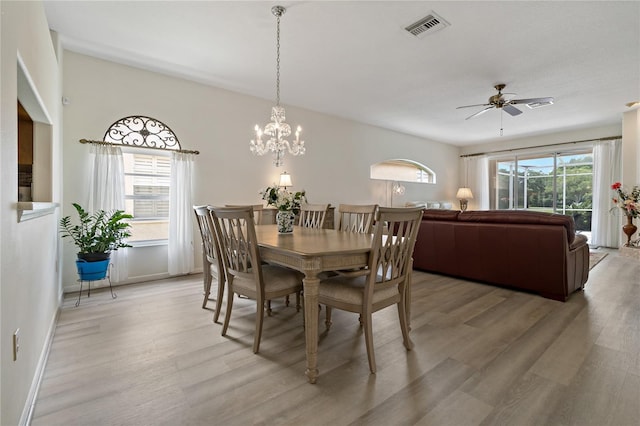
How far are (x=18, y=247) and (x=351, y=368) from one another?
1869mm

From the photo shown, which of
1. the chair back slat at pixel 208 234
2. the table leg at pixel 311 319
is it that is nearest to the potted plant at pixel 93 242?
the chair back slat at pixel 208 234

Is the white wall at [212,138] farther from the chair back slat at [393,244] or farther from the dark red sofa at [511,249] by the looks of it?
the chair back slat at [393,244]

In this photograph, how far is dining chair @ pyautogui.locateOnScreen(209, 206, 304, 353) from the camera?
204 cm

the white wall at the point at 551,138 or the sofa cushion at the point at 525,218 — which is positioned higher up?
the white wall at the point at 551,138

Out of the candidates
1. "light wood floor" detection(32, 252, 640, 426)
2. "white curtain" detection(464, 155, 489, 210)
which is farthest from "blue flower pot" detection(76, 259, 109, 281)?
"white curtain" detection(464, 155, 489, 210)

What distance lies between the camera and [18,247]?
142 cm

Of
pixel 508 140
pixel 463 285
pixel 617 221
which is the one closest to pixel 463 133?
pixel 508 140

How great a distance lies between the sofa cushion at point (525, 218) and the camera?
10.2ft

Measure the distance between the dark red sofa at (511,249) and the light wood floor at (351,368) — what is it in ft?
1.19

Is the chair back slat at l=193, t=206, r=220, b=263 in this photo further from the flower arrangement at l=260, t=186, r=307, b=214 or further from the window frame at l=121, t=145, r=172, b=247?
the window frame at l=121, t=145, r=172, b=247

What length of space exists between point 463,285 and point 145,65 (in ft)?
15.6

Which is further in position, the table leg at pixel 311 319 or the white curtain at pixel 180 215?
the white curtain at pixel 180 215

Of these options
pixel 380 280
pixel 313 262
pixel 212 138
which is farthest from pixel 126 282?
pixel 380 280

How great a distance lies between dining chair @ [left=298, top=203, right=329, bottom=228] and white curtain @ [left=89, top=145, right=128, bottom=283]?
2191 mm
